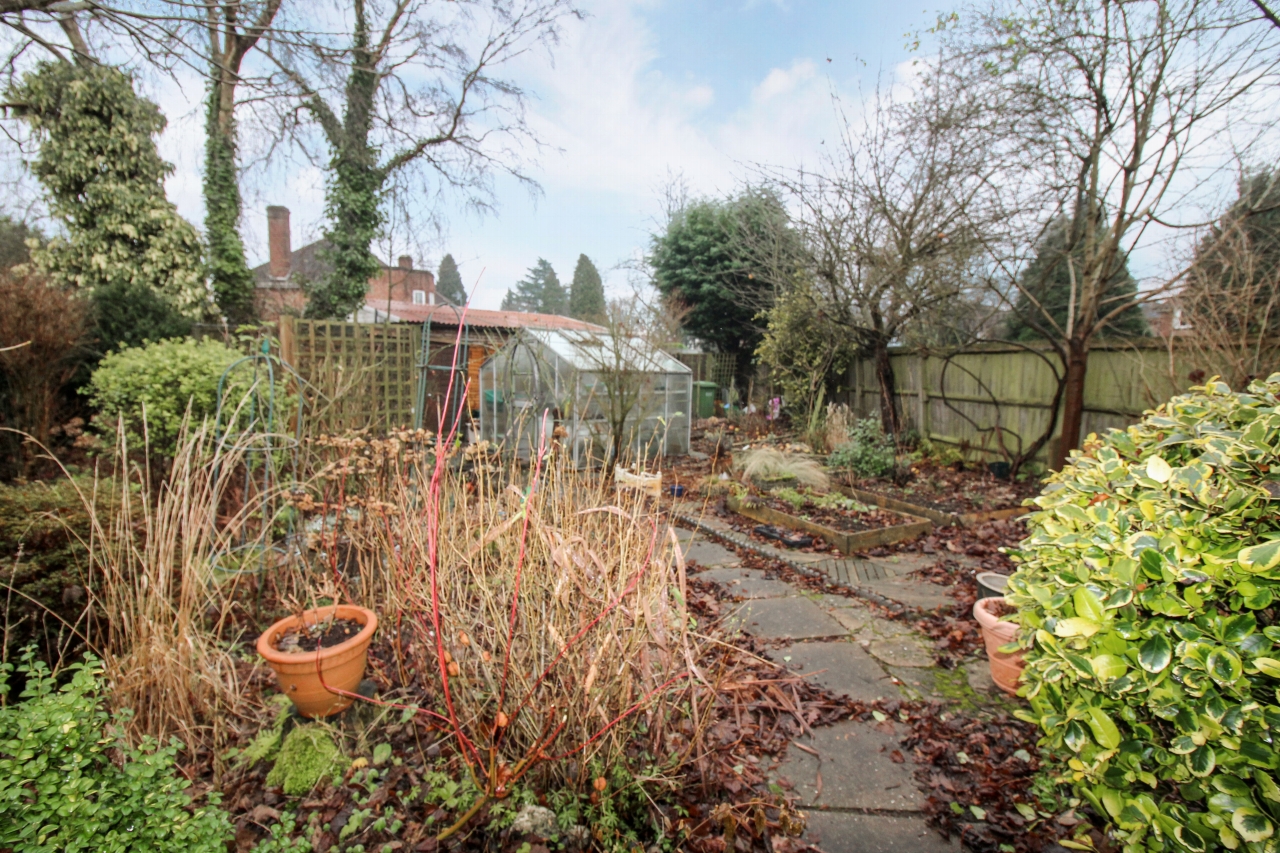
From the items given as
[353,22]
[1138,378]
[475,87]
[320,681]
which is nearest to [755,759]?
[320,681]

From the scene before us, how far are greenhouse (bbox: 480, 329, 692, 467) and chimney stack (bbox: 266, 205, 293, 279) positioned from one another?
46.5 ft

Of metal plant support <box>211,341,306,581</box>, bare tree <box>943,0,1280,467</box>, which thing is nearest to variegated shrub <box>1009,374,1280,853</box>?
metal plant support <box>211,341,306,581</box>

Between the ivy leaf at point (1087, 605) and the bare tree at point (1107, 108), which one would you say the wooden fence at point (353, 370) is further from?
the bare tree at point (1107, 108)

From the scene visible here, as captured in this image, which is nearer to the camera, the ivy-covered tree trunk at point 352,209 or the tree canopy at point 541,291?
the ivy-covered tree trunk at point 352,209

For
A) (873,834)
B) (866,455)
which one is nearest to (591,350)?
(866,455)

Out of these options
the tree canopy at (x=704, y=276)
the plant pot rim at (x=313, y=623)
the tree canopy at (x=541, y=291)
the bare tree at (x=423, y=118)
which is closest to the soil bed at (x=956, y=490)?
the plant pot rim at (x=313, y=623)

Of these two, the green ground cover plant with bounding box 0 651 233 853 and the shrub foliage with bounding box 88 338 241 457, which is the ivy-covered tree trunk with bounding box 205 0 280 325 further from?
the green ground cover plant with bounding box 0 651 233 853

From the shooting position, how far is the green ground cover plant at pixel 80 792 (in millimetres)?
1194

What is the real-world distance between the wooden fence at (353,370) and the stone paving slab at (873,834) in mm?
3257

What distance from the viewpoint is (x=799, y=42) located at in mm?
6371

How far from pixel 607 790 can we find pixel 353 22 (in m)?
12.4

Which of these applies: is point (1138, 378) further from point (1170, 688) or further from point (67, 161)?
point (67, 161)

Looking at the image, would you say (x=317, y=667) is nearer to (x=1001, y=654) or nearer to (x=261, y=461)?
(x=261, y=461)

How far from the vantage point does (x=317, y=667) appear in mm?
2182
